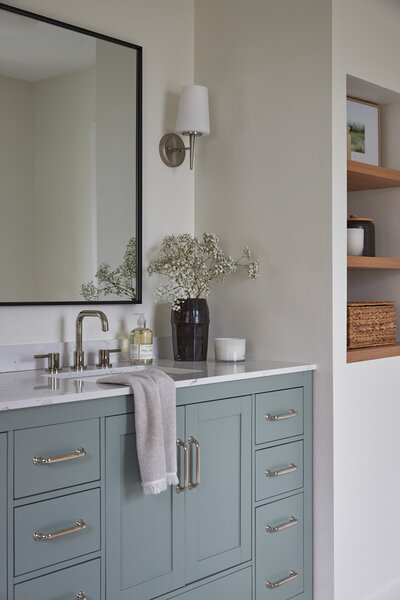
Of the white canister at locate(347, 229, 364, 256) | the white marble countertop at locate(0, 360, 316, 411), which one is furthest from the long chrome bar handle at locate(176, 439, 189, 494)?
the white canister at locate(347, 229, 364, 256)

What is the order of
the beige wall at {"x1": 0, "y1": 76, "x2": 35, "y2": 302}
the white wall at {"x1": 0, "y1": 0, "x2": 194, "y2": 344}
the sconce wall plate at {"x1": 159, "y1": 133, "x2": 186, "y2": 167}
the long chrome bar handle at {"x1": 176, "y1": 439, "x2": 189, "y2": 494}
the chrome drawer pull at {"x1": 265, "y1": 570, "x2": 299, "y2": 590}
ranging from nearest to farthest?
the long chrome bar handle at {"x1": 176, "y1": 439, "x2": 189, "y2": 494} < the beige wall at {"x1": 0, "y1": 76, "x2": 35, "y2": 302} < the chrome drawer pull at {"x1": 265, "y1": 570, "x2": 299, "y2": 590} < the white wall at {"x1": 0, "y1": 0, "x2": 194, "y2": 344} < the sconce wall plate at {"x1": 159, "y1": 133, "x2": 186, "y2": 167}

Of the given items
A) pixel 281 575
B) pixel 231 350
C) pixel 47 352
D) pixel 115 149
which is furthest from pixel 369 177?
pixel 281 575

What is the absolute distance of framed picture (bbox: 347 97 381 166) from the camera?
291 cm

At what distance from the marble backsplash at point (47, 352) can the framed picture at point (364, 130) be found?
1203 millimetres

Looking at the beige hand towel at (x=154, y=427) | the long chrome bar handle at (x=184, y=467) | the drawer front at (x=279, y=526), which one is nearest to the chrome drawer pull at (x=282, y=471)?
the drawer front at (x=279, y=526)

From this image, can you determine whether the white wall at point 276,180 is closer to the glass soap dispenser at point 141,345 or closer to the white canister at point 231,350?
the white canister at point 231,350

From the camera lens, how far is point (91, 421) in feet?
6.28

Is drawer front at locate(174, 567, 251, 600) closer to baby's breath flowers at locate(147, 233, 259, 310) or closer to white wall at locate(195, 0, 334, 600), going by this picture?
white wall at locate(195, 0, 334, 600)

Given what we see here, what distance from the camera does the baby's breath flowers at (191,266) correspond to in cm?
270

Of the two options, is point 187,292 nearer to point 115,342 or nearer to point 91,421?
point 115,342

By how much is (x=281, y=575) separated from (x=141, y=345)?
0.93 metres

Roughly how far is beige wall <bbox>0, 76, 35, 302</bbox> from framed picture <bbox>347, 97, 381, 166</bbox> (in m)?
1.27

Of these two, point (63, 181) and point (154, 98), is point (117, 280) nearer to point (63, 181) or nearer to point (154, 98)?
point (63, 181)

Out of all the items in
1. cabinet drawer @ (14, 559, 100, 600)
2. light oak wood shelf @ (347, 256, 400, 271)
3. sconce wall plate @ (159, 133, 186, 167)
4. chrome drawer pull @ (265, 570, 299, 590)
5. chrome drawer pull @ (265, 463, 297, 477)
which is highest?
sconce wall plate @ (159, 133, 186, 167)
